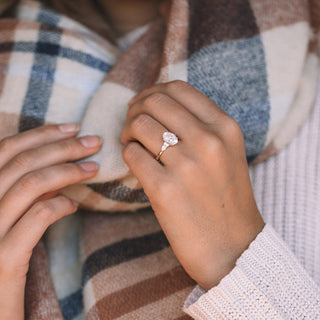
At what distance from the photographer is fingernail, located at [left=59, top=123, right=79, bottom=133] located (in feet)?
1.99

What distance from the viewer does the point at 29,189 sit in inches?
20.9

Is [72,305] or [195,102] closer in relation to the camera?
[195,102]

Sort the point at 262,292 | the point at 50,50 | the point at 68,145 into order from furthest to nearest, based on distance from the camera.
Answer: the point at 50,50 → the point at 68,145 → the point at 262,292

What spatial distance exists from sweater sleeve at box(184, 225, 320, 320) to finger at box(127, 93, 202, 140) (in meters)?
0.18

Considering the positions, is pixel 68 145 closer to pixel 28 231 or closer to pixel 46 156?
pixel 46 156

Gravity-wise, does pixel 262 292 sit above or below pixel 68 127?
below

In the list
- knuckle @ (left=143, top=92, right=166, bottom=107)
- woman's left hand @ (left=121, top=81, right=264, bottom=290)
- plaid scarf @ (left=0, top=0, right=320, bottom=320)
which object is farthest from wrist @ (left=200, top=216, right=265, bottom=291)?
knuckle @ (left=143, top=92, right=166, bottom=107)

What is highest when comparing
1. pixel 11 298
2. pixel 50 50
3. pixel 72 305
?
pixel 50 50

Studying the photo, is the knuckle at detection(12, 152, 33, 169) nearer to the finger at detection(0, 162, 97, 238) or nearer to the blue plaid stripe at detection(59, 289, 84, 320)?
the finger at detection(0, 162, 97, 238)

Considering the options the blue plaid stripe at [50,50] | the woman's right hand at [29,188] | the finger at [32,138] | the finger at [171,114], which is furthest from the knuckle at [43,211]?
the blue plaid stripe at [50,50]

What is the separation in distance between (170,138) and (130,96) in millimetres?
189

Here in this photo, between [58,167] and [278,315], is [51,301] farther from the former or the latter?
[278,315]

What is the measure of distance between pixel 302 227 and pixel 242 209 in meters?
0.17

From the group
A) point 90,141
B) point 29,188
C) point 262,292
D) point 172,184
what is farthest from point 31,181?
point 262,292
